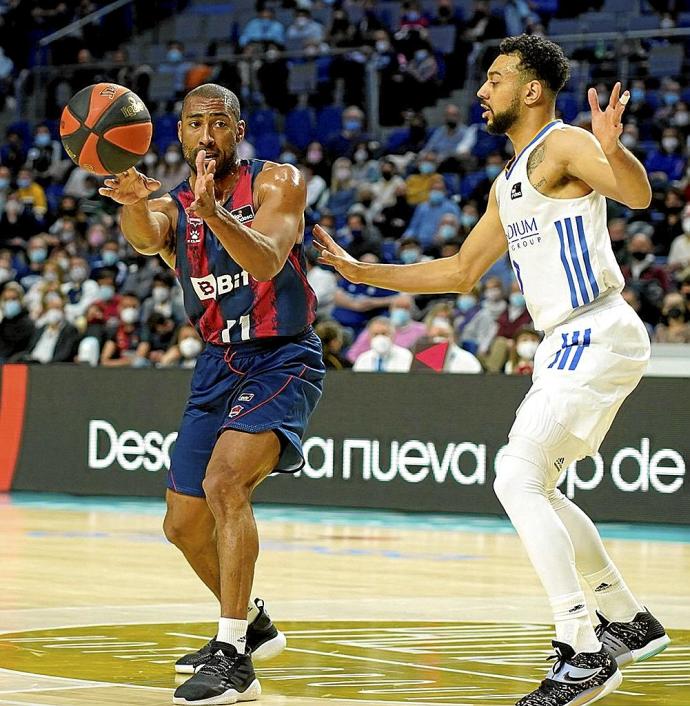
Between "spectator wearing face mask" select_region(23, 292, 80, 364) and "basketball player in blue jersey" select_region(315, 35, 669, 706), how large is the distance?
1239 centimetres

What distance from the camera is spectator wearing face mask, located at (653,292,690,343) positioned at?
1497cm

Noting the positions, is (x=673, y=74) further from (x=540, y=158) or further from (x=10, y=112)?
(x=540, y=158)

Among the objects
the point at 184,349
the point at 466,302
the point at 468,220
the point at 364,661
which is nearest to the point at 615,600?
the point at 364,661

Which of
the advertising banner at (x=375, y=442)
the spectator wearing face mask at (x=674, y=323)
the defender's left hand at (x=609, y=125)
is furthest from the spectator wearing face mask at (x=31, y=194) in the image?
the defender's left hand at (x=609, y=125)

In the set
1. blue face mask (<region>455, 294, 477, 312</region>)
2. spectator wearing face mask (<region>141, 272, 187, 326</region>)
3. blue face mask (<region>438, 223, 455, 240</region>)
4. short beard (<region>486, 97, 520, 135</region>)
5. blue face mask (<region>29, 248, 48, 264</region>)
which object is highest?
blue face mask (<region>29, 248, 48, 264</region>)

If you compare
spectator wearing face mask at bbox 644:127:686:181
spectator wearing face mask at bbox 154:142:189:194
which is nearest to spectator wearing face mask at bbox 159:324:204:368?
spectator wearing face mask at bbox 154:142:189:194

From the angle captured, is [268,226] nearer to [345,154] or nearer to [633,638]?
[633,638]

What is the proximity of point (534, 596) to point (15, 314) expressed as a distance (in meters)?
11.5

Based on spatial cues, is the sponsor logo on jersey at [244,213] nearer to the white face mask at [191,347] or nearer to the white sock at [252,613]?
the white sock at [252,613]

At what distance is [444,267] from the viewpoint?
6.66m

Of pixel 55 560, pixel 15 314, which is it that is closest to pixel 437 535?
pixel 55 560

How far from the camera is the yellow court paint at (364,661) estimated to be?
6.01 metres

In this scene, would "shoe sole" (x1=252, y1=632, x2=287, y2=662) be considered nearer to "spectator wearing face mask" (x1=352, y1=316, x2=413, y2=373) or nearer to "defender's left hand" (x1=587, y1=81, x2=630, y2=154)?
"defender's left hand" (x1=587, y1=81, x2=630, y2=154)

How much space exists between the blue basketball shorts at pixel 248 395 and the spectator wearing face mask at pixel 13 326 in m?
13.0
